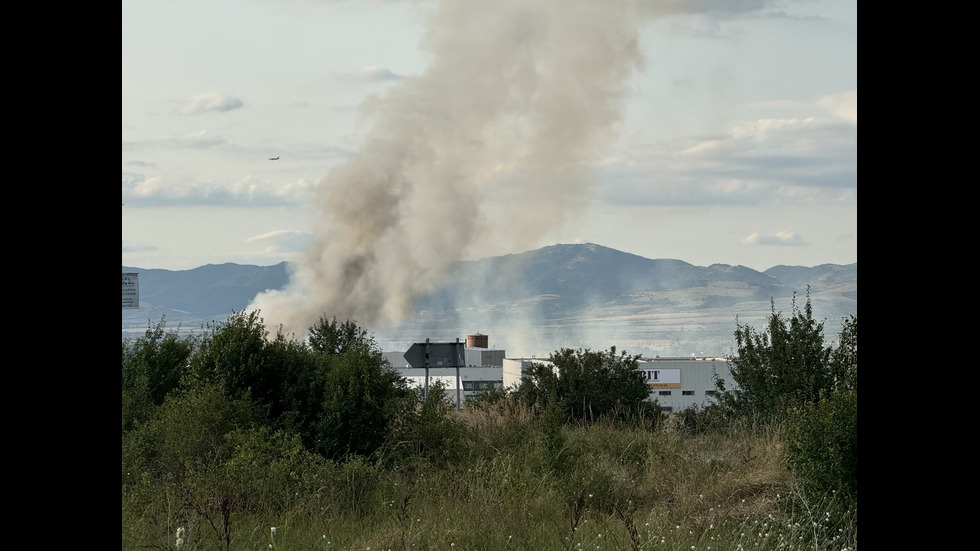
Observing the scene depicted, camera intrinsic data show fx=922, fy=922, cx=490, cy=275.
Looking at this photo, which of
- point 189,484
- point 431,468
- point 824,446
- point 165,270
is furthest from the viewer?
point 165,270

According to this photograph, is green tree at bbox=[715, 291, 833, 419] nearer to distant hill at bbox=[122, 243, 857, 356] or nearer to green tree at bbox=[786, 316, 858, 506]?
green tree at bbox=[786, 316, 858, 506]

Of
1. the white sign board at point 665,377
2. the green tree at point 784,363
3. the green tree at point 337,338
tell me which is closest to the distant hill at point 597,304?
the white sign board at point 665,377

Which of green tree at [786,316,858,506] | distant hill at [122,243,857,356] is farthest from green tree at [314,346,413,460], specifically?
distant hill at [122,243,857,356]

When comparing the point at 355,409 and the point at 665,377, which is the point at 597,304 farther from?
the point at 355,409

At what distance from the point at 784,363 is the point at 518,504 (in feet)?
27.4

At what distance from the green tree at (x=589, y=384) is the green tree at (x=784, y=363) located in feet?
5.84

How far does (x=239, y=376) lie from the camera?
1006 cm

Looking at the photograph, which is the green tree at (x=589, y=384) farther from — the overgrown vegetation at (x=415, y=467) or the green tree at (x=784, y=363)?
the overgrown vegetation at (x=415, y=467)

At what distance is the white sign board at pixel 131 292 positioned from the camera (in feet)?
61.6

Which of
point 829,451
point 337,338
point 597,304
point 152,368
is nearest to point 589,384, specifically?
point 337,338
